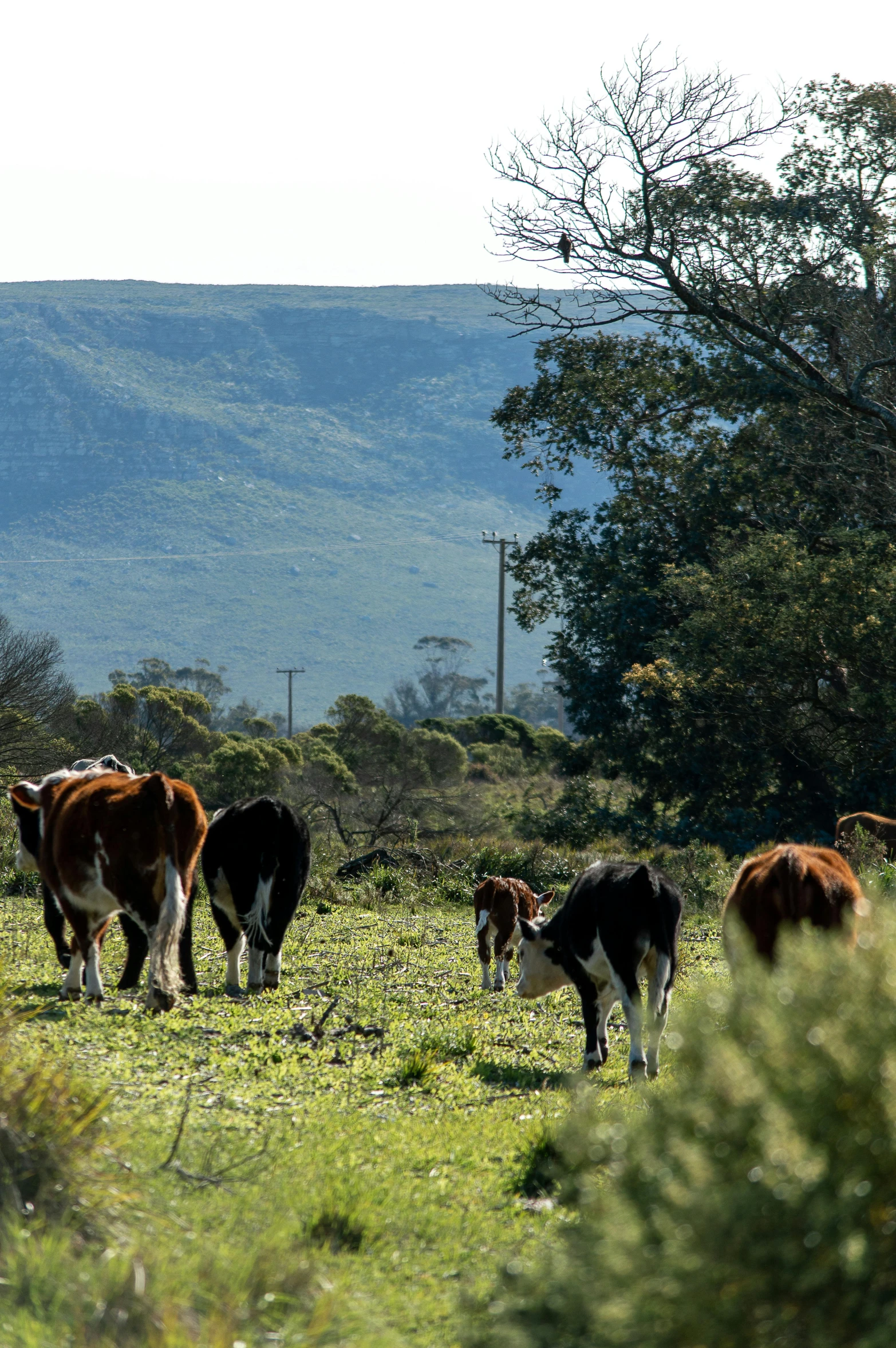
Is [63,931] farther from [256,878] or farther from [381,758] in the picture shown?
[381,758]

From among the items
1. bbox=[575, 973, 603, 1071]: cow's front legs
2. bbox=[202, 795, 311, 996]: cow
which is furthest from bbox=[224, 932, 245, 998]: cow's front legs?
bbox=[575, 973, 603, 1071]: cow's front legs

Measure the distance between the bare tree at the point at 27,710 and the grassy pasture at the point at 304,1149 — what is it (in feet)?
Result: 58.9

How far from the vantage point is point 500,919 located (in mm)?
12617

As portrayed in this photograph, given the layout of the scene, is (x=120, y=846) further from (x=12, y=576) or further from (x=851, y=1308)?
(x=12, y=576)

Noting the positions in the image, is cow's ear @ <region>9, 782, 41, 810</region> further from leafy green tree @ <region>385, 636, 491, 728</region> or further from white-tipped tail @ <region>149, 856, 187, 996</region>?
leafy green tree @ <region>385, 636, 491, 728</region>

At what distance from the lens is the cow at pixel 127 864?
890 cm

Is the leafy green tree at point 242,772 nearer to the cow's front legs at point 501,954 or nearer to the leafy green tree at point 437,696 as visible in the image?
the cow's front legs at point 501,954

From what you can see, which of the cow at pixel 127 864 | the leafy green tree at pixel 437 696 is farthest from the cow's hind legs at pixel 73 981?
the leafy green tree at pixel 437 696

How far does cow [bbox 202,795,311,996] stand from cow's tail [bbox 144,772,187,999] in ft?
5.27

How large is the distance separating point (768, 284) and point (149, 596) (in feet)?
559

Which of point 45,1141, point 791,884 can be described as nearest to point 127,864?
point 45,1141

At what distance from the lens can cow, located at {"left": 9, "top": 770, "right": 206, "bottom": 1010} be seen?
8898mm

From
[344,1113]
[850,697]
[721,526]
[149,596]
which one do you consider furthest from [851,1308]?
[149,596]

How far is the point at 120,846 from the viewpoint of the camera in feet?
29.3
